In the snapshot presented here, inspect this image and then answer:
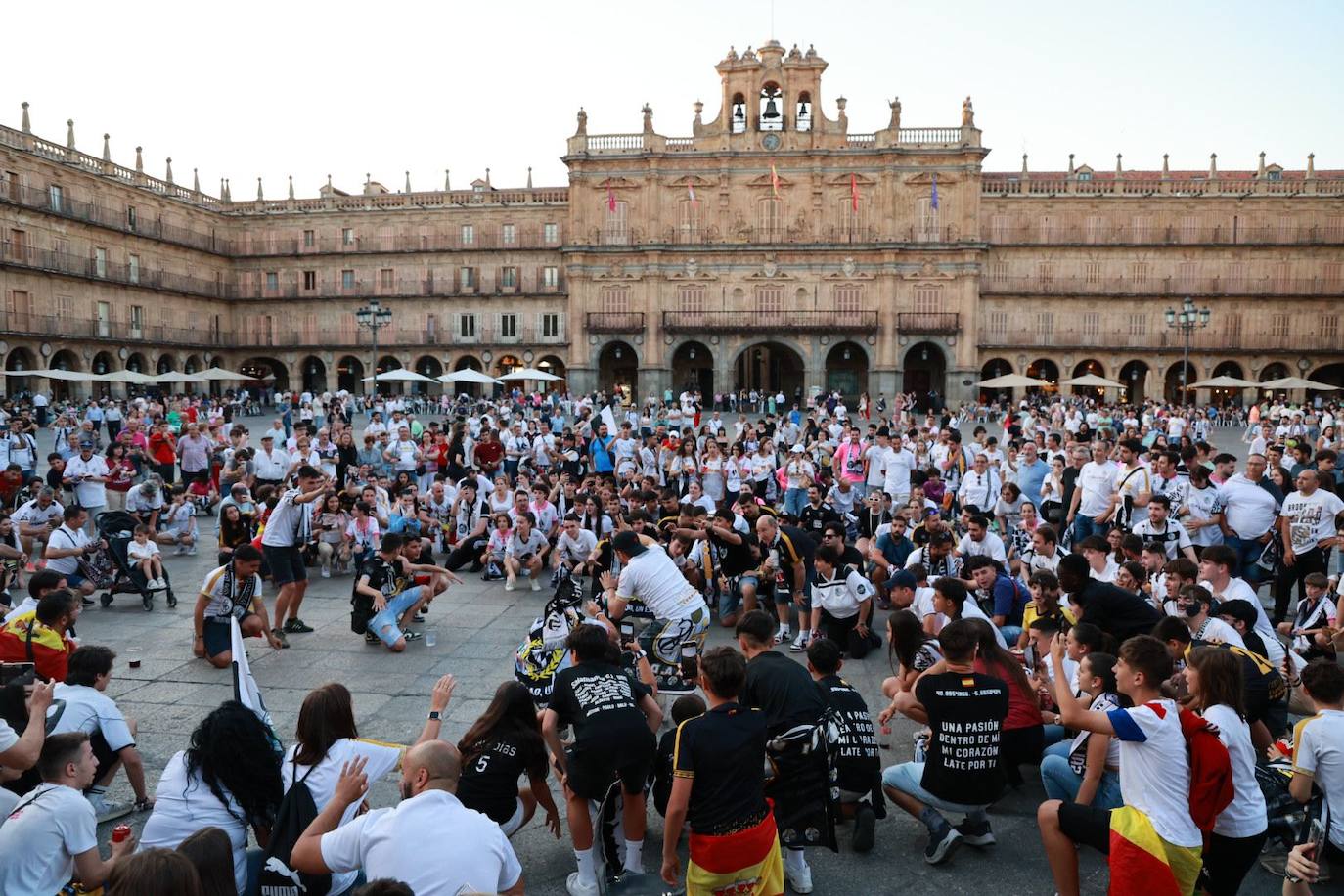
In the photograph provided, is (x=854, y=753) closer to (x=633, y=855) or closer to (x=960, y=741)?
(x=960, y=741)

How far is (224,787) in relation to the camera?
3.75m

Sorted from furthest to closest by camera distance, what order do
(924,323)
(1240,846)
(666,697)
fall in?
(924,323)
(666,697)
(1240,846)

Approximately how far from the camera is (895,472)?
12.5 m

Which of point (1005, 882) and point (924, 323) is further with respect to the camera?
Answer: point (924, 323)

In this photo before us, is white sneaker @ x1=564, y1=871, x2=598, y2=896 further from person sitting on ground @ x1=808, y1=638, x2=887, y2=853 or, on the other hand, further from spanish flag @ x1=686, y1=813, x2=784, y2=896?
person sitting on ground @ x1=808, y1=638, x2=887, y2=853

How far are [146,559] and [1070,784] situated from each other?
31.4 ft

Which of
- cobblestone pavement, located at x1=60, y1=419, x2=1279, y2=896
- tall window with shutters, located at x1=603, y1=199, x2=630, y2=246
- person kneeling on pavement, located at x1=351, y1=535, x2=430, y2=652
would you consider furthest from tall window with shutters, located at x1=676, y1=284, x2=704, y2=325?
person kneeling on pavement, located at x1=351, y1=535, x2=430, y2=652

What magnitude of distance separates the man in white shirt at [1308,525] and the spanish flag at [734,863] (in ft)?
23.1

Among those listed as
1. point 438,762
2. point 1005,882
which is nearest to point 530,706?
point 438,762

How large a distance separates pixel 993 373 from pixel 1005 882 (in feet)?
139

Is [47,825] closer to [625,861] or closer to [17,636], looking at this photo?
[625,861]

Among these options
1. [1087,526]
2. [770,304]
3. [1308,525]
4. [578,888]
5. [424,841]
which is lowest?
[578,888]

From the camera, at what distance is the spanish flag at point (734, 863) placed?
151 inches

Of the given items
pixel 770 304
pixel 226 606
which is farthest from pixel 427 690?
pixel 770 304
